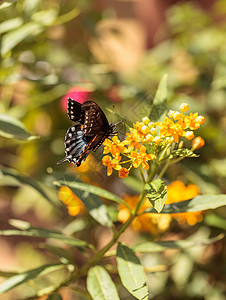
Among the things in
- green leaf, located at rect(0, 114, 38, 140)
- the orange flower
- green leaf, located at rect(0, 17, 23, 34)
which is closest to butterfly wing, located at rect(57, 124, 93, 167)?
green leaf, located at rect(0, 114, 38, 140)

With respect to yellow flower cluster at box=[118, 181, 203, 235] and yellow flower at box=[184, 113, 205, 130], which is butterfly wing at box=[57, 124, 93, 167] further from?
yellow flower cluster at box=[118, 181, 203, 235]

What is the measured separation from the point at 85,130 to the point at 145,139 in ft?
0.40

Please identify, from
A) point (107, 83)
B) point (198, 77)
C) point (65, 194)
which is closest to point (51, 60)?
point (107, 83)

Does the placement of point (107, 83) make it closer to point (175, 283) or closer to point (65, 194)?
→ point (65, 194)

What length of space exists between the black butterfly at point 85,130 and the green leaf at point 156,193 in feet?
0.45

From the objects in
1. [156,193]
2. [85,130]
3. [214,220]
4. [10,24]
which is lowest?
[214,220]

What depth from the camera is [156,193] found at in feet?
2.35

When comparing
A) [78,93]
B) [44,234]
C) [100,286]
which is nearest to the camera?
[100,286]

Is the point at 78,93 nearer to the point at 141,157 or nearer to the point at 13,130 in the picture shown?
the point at 13,130

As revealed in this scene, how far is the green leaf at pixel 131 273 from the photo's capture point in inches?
29.5

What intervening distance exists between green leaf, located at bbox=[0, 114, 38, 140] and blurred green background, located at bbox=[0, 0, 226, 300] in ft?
0.49

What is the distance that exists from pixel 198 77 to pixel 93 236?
2.86 ft

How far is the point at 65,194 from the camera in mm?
1135

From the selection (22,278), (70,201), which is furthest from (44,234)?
(70,201)
